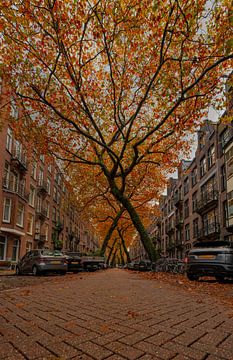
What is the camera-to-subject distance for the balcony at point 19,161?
26.1 metres

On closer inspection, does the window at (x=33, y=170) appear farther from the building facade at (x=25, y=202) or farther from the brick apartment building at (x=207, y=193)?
the brick apartment building at (x=207, y=193)

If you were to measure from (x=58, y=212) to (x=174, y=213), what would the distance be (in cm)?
1970

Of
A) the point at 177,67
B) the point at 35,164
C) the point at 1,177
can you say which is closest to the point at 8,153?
the point at 1,177

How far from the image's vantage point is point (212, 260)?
993cm

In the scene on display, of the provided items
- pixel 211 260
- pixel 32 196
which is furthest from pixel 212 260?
pixel 32 196

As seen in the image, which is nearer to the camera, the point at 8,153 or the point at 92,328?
the point at 92,328

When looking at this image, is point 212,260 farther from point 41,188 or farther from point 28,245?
point 41,188

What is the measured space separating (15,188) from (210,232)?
1975cm

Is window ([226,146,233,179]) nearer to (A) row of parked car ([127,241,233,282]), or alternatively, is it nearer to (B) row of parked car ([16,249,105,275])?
(A) row of parked car ([127,241,233,282])

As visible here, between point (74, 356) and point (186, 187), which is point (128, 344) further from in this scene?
point (186, 187)

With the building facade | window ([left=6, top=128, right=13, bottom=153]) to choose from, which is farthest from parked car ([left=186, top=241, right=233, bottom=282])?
window ([left=6, top=128, right=13, bottom=153])

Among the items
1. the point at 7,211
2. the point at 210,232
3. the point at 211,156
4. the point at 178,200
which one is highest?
the point at 211,156

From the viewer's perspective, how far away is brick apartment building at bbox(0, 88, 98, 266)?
24.6 metres

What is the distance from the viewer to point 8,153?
25125mm
